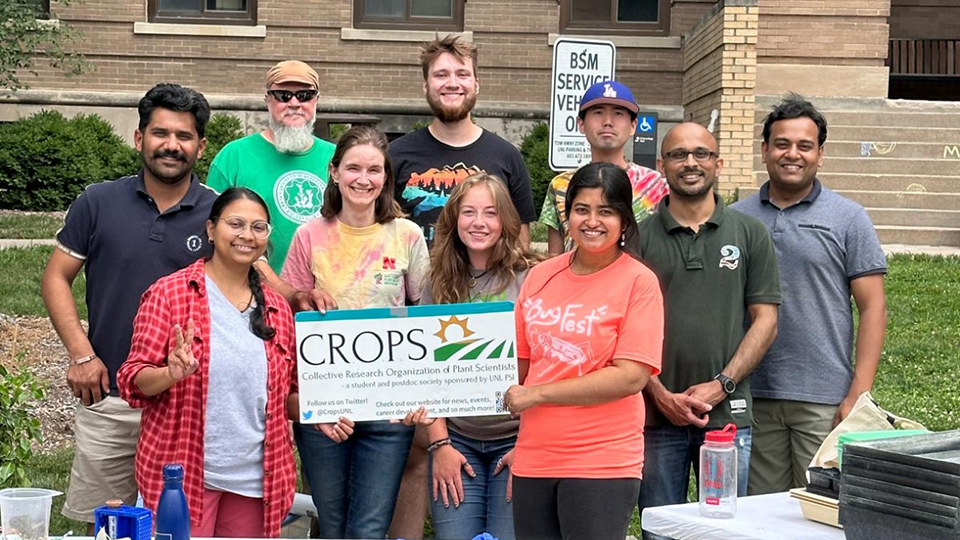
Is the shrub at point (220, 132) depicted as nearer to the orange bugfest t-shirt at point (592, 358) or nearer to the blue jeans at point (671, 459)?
the blue jeans at point (671, 459)

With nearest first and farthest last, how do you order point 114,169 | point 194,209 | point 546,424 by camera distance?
1. point 546,424
2. point 194,209
3. point 114,169

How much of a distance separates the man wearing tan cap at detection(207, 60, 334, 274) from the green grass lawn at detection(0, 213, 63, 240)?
986cm

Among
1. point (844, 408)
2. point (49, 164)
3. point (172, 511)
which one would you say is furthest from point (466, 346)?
point (49, 164)

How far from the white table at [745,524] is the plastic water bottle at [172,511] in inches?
60.7

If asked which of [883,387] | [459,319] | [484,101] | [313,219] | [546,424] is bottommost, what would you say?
[883,387]

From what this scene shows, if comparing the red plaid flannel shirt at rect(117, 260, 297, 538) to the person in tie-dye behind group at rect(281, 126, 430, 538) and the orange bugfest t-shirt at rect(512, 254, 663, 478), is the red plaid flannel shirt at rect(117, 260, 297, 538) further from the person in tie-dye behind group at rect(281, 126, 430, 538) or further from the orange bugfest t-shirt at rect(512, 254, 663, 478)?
the orange bugfest t-shirt at rect(512, 254, 663, 478)

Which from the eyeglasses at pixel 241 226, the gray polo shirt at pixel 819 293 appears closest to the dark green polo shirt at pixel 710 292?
the gray polo shirt at pixel 819 293

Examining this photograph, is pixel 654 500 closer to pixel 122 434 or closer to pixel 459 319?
pixel 459 319

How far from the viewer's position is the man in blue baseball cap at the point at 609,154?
530cm

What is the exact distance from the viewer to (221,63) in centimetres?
1981

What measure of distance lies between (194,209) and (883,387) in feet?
20.2

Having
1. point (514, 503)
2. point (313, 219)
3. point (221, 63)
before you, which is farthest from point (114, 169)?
point (514, 503)

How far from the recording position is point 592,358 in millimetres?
4234

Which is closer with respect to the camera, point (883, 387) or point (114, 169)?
point (883, 387)
